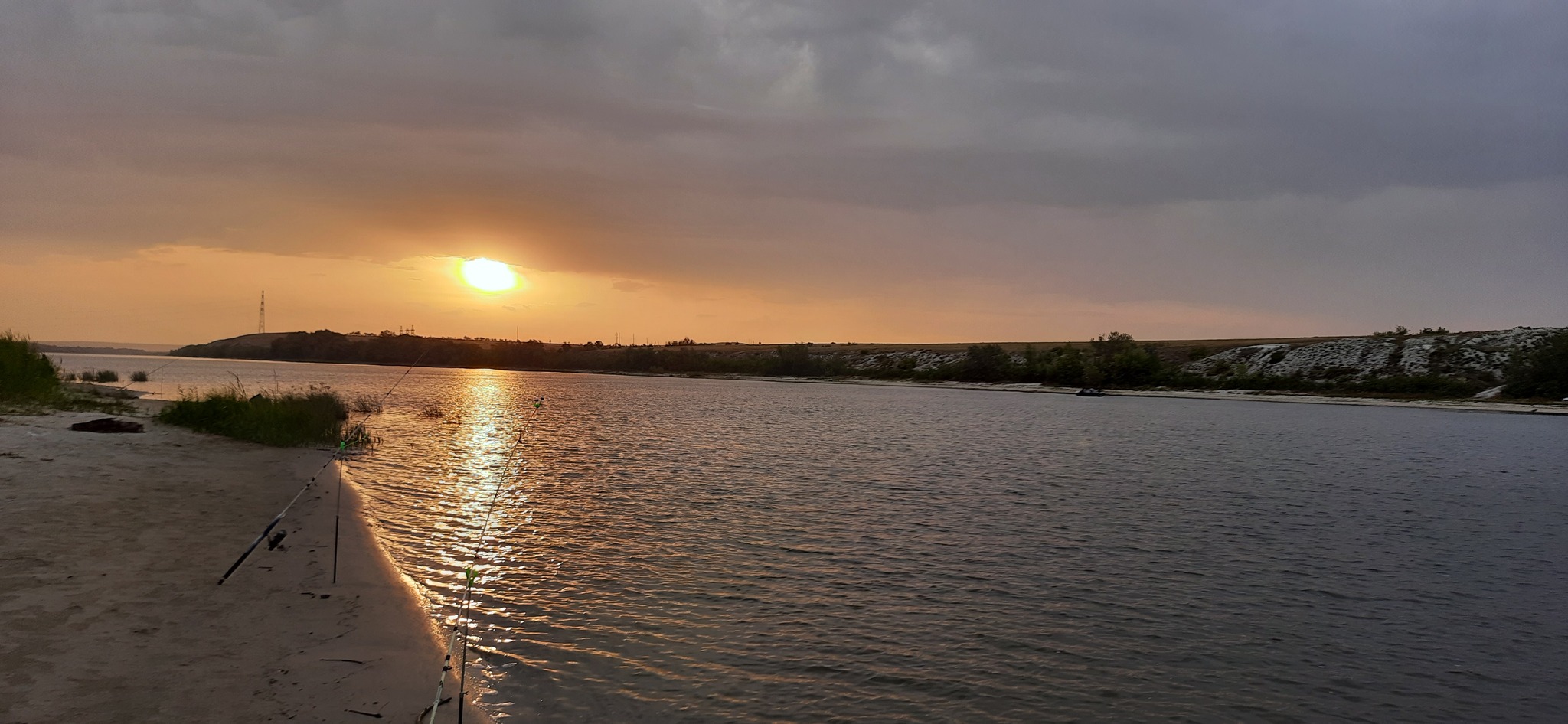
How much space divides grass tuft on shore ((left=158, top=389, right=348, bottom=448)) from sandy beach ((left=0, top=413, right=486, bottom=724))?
945cm

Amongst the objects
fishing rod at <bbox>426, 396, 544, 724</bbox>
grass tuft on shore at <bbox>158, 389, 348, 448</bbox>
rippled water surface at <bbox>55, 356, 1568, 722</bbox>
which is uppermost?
grass tuft on shore at <bbox>158, 389, 348, 448</bbox>

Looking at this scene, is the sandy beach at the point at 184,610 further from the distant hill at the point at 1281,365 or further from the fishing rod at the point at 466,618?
the distant hill at the point at 1281,365

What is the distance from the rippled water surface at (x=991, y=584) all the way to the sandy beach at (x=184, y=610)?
110cm

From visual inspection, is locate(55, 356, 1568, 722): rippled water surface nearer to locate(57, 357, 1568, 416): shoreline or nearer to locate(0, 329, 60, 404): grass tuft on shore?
locate(0, 329, 60, 404): grass tuft on shore

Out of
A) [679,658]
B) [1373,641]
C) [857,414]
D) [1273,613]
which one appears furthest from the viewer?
[857,414]

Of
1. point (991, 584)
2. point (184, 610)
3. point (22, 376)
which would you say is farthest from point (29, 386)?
point (991, 584)

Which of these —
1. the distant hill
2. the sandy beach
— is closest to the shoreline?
the distant hill

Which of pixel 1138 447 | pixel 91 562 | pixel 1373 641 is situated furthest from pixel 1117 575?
pixel 1138 447

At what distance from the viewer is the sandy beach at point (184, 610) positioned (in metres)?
6.96

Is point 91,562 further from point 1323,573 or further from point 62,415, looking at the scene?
point 1323,573

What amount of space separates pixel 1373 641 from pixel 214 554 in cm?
1623

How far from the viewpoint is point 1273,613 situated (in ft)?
40.1

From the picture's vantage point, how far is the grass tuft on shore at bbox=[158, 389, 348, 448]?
25.1m

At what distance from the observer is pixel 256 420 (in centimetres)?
2547
